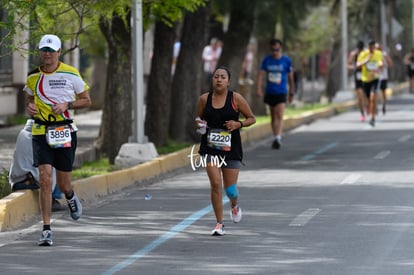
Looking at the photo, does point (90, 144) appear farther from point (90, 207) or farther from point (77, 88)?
point (77, 88)

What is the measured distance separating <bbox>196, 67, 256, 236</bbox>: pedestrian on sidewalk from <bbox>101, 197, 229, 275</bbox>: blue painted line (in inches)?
21.2

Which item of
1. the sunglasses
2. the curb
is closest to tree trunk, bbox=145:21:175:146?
the curb

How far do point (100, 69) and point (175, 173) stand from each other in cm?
1777

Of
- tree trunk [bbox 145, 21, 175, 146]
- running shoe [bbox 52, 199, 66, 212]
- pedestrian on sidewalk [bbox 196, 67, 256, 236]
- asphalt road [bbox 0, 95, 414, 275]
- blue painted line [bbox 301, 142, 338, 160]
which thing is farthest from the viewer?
tree trunk [bbox 145, 21, 175, 146]

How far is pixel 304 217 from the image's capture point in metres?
14.0

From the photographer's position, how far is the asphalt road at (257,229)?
10906mm

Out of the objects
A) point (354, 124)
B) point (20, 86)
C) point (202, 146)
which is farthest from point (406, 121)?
point (202, 146)

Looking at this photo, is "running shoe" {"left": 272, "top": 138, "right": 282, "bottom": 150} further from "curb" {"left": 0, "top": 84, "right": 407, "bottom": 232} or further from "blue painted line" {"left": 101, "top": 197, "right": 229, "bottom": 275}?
"blue painted line" {"left": 101, "top": 197, "right": 229, "bottom": 275}

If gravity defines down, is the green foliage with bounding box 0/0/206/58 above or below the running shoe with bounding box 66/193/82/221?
above

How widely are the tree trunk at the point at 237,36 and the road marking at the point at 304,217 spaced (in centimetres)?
1382

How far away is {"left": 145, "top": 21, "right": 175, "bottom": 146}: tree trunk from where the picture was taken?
23.6m

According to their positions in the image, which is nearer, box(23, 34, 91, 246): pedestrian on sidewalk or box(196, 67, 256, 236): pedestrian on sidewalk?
box(23, 34, 91, 246): pedestrian on sidewalk

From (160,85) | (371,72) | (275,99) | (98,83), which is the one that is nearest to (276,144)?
(275,99)

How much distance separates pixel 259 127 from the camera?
28234 millimetres
